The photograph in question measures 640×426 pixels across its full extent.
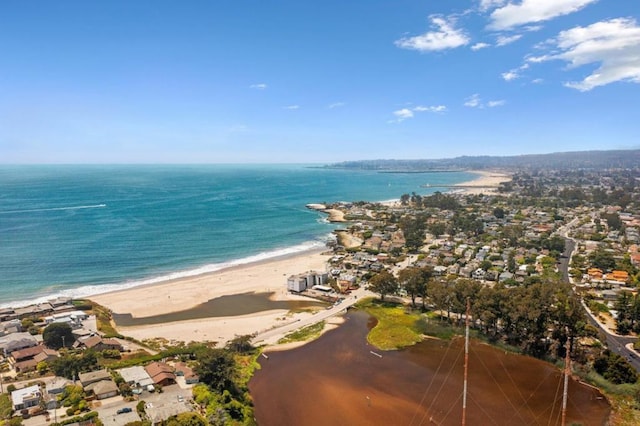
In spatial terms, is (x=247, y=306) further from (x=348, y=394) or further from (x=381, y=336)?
(x=348, y=394)

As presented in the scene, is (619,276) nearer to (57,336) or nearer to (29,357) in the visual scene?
(57,336)

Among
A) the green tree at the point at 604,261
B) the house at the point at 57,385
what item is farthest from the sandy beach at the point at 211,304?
the green tree at the point at 604,261

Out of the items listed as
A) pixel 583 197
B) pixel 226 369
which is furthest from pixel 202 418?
pixel 583 197

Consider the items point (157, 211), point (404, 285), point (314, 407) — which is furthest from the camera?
point (157, 211)

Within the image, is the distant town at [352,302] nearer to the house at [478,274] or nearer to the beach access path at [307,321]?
the house at [478,274]

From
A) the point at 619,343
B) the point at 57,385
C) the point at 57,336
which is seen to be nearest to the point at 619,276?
the point at 619,343
